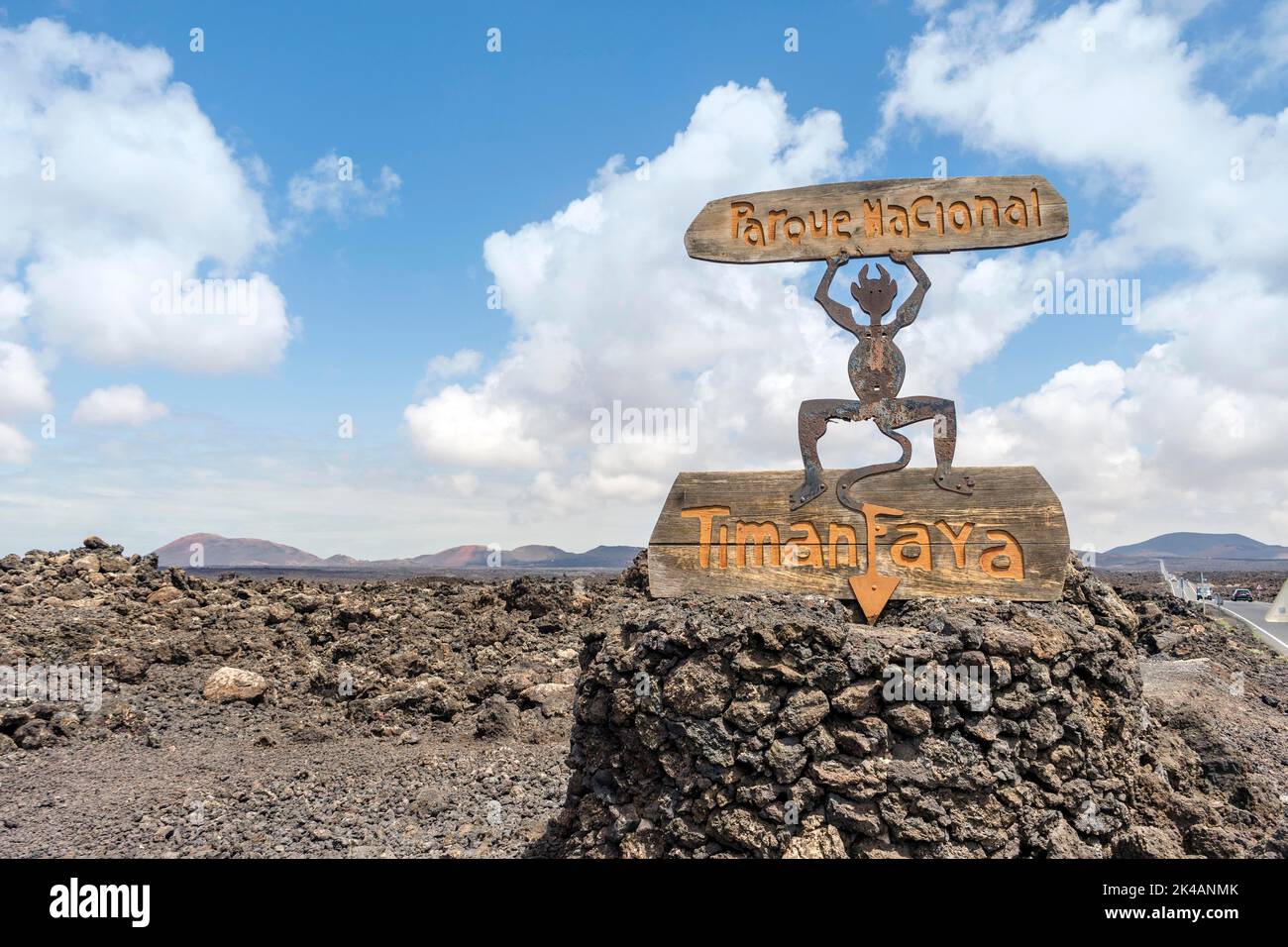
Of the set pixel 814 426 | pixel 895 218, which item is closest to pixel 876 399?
pixel 814 426

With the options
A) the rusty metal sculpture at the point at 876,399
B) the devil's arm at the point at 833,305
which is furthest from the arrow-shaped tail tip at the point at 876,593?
the devil's arm at the point at 833,305

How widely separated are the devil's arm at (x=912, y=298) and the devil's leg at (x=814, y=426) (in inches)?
19.3

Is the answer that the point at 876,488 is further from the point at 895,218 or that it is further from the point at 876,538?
the point at 895,218

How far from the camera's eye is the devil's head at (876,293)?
4.30 metres

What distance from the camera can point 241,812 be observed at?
7.58 m

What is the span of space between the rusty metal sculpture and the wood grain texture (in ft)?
0.23

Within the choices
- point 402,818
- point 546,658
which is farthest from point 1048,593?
point 546,658

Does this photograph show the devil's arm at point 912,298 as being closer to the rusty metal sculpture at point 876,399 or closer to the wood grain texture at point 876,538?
the rusty metal sculpture at point 876,399

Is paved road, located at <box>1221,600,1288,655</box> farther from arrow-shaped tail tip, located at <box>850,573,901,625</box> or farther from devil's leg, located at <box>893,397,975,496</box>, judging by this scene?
arrow-shaped tail tip, located at <box>850,573,901,625</box>

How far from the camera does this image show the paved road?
78.5ft

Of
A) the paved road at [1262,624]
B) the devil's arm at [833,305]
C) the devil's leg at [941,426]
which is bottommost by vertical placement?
the paved road at [1262,624]
